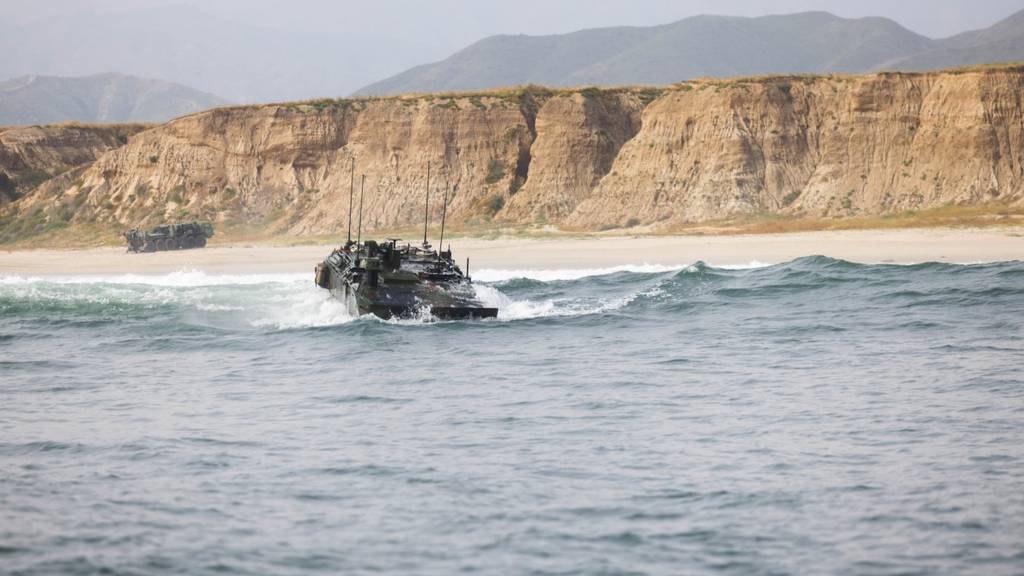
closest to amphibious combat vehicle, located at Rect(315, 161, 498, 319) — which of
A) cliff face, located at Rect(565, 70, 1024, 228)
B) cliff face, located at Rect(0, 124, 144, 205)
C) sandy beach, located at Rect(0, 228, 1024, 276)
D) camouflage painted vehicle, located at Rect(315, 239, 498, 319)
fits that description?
camouflage painted vehicle, located at Rect(315, 239, 498, 319)

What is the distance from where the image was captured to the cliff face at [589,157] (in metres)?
61.1

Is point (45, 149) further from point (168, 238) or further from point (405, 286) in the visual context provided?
point (405, 286)

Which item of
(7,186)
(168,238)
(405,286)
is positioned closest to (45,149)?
(7,186)

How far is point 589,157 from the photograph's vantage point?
7106 cm

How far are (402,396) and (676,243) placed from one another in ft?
106

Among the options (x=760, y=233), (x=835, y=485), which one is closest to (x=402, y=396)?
(x=835, y=485)

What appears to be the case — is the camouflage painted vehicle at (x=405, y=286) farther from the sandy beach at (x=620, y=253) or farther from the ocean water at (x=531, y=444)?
the sandy beach at (x=620, y=253)

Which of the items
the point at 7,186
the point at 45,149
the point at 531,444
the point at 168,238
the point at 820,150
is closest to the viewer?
the point at 531,444

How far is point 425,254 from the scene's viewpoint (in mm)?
32750

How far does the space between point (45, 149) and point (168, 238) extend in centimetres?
3910

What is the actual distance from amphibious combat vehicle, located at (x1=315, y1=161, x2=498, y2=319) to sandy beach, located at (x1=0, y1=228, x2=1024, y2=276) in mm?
12227

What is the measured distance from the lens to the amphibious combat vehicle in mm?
28703

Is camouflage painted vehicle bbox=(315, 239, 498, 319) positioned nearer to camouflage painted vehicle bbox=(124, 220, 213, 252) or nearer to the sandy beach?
the sandy beach

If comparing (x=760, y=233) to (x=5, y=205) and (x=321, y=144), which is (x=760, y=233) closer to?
(x=321, y=144)
